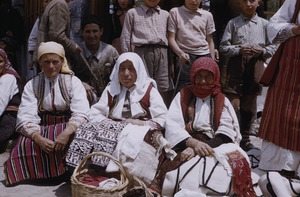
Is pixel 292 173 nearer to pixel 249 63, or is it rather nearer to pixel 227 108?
pixel 227 108

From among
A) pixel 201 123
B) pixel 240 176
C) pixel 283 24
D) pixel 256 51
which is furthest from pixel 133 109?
pixel 256 51

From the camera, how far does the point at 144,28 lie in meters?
4.47

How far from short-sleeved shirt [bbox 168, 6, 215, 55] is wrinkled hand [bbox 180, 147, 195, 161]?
1665mm

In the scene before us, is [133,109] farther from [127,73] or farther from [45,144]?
[45,144]

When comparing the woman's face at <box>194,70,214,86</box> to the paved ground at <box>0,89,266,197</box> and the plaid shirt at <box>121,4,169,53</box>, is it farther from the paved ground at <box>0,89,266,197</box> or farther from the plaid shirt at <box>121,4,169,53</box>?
the paved ground at <box>0,89,266,197</box>

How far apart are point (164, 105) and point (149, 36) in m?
1.08

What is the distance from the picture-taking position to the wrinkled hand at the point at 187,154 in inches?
126

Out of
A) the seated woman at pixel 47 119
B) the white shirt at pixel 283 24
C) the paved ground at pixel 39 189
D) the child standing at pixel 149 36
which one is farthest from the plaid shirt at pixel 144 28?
the paved ground at pixel 39 189

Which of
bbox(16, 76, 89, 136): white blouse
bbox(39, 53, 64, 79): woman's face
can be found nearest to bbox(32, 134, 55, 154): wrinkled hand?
bbox(16, 76, 89, 136): white blouse

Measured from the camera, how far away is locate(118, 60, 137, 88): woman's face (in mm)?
3721

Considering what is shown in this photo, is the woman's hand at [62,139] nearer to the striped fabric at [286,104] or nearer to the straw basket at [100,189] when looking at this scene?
the straw basket at [100,189]

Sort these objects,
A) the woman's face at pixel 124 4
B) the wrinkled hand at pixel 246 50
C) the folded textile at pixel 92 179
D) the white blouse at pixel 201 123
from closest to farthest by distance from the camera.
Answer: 1. the folded textile at pixel 92 179
2. the white blouse at pixel 201 123
3. the wrinkled hand at pixel 246 50
4. the woman's face at pixel 124 4

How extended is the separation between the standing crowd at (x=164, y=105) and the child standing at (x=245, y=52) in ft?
0.04

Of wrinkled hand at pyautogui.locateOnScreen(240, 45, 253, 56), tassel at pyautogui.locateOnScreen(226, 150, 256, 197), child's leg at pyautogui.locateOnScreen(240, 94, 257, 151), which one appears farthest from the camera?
child's leg at pyautogui.locateOnScreen(240, 94, 257, 151)
